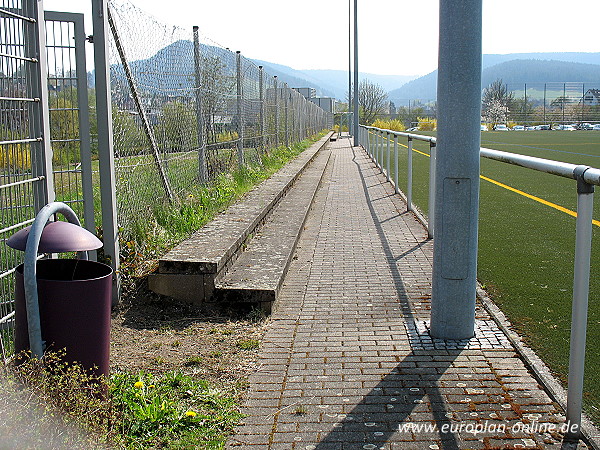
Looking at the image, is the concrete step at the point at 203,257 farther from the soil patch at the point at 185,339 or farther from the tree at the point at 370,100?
the tree at the point at 370,100

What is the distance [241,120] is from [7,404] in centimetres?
964

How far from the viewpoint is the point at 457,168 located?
4.50 metres

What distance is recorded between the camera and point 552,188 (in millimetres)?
13641

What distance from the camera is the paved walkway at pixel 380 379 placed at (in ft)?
10.8

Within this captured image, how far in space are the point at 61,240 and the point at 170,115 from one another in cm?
435

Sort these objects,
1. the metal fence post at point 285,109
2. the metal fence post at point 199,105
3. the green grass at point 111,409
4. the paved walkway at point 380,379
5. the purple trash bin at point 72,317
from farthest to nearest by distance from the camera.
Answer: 1. the metal fence post at point 285,109
2. the metal fence post at point 199,105
3. the paved walkway at point 380,379
4. the purple trash bin at point 72,317
5. the green grass at point 111,409

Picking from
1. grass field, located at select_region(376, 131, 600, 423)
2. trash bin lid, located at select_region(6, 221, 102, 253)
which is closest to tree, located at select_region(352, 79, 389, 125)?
grass field, located at select_region(376, 131, 600, 423)

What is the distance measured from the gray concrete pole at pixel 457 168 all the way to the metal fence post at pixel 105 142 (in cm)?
243

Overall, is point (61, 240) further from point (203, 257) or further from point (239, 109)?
point (239, 109)

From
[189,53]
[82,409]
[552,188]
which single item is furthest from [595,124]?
[82,409]

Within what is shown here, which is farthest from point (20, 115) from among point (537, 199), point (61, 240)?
point (537, 199)

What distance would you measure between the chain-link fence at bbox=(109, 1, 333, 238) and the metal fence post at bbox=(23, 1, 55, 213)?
1487 mm

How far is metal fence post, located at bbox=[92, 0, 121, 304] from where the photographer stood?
519 centimetres

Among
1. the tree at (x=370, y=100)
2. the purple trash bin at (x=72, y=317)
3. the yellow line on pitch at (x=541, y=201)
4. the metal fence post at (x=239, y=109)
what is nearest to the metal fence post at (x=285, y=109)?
the yellow line on pitch at (x=541, y=201)
